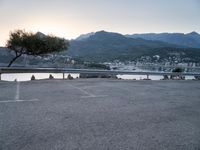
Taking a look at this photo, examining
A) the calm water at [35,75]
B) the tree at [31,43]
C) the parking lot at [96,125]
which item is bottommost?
the parking lot at [96,125]

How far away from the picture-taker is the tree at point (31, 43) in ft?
88.8

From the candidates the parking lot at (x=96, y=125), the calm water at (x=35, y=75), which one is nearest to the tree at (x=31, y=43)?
the calm water at (x=35, y=75)

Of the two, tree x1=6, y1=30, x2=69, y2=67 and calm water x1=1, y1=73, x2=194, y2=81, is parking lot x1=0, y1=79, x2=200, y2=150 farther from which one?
tree x1=6, y1=30, x2=69, y2=67

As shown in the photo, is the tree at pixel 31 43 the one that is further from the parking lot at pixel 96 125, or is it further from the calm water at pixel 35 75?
the parking lot at pixel 96 125

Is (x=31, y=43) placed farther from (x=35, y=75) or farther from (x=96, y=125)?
→ (x=96, y=125)

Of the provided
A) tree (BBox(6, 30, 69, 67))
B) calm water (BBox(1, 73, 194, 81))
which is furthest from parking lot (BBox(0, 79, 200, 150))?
tree (BBox(6, 30, 69, 67))

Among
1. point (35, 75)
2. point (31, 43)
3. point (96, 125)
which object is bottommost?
point (96, 125)

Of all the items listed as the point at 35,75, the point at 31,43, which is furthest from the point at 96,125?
the point at 31,43

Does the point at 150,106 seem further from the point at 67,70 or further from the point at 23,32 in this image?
the point at 23,32

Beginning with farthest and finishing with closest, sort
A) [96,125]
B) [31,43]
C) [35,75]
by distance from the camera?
[31,43] → [35,75] → [96,125]

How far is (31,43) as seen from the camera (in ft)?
88.9

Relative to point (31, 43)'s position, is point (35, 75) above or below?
below

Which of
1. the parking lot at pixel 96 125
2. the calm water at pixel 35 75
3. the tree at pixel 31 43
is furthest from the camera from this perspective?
the tree at pixel 31 43

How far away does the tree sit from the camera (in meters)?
27.1
